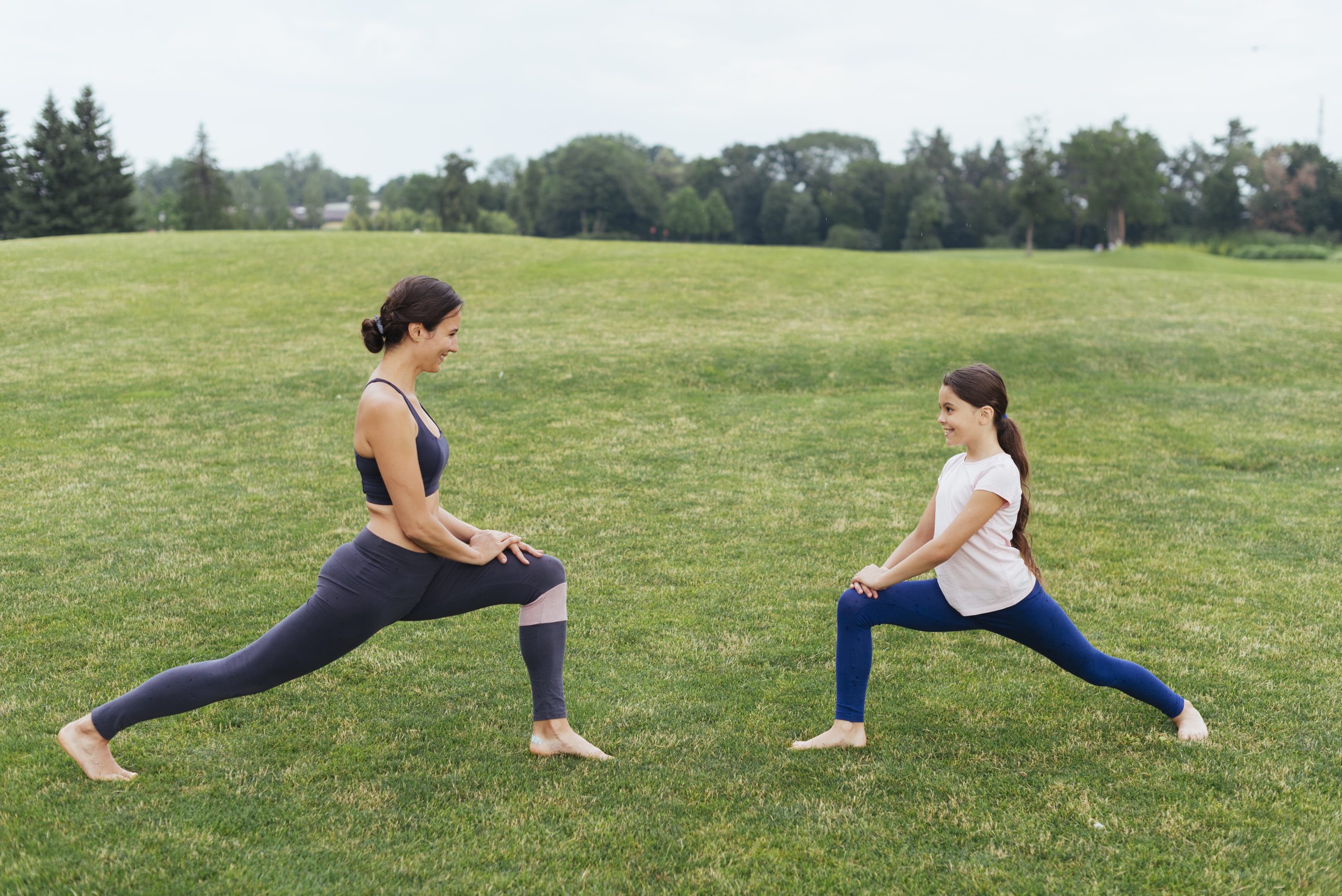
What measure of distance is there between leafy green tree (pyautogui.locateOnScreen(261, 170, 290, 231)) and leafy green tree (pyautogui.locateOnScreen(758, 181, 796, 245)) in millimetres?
61359

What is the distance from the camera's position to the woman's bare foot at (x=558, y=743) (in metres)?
4.65

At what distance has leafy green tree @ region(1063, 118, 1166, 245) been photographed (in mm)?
81250

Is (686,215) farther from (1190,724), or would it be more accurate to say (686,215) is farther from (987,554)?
(987,554)

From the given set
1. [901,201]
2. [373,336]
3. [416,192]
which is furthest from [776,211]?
[373,336]

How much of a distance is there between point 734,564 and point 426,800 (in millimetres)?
4213

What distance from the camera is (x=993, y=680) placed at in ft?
18.8

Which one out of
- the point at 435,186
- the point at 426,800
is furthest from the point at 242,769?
the point at 435,186

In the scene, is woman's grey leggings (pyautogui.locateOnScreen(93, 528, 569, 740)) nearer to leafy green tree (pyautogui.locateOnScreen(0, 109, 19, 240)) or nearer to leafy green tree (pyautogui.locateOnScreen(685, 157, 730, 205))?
leafy green tree (pyautogui.locateOnScreen(0, 109, 19, 240))

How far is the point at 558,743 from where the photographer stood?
4664mm

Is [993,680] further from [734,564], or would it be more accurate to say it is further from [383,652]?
[383,652]

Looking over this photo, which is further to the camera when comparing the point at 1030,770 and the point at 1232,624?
the point at 1232,624

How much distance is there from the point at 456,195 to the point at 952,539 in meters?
96.0

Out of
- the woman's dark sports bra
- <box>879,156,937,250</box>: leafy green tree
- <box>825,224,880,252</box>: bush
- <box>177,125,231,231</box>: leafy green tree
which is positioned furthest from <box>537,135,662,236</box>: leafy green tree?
the woman's dark sports bra

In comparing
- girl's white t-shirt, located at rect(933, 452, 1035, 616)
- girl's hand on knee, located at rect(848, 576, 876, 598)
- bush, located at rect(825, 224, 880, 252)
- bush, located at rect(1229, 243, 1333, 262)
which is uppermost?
bush, located at rect(825, 224, 880, 252)
